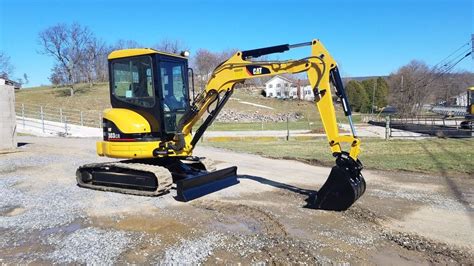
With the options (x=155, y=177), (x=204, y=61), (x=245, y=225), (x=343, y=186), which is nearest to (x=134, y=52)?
(x=155, y=177)

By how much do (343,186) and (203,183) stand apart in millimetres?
3102

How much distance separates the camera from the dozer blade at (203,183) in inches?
320

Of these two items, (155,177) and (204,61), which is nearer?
(155,177)

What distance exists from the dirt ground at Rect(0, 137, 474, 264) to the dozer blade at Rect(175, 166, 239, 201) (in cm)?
19

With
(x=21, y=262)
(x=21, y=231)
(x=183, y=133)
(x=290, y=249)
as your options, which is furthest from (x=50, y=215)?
(x=290, y=249)

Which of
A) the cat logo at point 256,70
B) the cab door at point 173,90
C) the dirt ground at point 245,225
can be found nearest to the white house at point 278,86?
the dirt ground at point 245,225

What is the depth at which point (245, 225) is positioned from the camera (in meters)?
6.57

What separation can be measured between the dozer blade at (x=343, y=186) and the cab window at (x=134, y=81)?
161 inches

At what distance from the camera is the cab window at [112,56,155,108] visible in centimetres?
869

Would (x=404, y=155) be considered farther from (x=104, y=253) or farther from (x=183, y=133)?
(x=104, y=253)

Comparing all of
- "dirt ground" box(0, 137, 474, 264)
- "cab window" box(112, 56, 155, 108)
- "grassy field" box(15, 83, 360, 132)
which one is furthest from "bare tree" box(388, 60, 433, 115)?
"cab window" box(112, 56, 155, 108)

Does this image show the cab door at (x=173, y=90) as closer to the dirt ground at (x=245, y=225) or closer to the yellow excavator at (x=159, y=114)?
the yellow excavator at (x=159, y=114)

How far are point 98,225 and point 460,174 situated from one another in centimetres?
929

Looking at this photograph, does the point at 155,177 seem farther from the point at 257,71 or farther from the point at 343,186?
the point at 343,186
